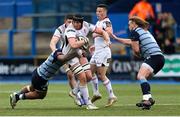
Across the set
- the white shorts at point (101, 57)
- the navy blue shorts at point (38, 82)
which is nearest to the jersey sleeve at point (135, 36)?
the navy blue shorts at point (38, 82)

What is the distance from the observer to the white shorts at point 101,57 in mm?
18078

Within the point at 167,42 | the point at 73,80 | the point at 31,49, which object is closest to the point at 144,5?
the point at 167,42

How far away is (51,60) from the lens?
52.2 ft

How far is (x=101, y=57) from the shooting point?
1808 cm

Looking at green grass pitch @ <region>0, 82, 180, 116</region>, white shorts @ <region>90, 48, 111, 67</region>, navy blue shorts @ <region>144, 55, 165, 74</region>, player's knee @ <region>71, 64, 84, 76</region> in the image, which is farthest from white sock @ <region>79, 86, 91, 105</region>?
white shorts @ <region>90, 48, 111, 67</region>

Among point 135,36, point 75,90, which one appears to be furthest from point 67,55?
point 75,90

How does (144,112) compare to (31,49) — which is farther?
(31,49)

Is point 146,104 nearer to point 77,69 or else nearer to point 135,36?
point 135,36

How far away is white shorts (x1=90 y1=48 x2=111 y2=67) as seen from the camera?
18.1 meters

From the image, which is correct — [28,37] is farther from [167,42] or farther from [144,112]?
[144,112]

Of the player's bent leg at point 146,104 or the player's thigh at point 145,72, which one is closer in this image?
the player's bent leg at point 146,104

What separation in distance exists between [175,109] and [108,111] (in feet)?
4.66

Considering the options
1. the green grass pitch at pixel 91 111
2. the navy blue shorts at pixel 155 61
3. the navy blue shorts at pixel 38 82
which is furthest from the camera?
the navy blue shorts at pixel 38 82

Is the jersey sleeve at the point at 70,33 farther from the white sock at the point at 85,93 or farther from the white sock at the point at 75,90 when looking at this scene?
the white sock at the point at 75,90
